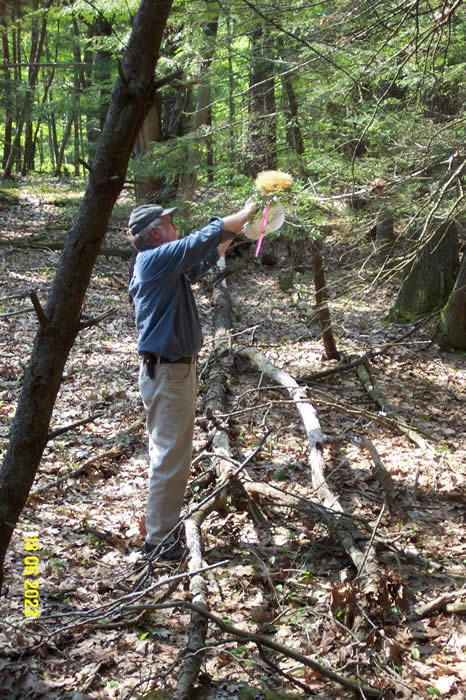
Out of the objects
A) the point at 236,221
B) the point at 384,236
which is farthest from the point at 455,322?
the point at 236,221

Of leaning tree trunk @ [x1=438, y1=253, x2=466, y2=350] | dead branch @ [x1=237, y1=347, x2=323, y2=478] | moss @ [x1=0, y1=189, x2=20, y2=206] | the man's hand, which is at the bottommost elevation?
dead branch @ [x1=237, y1=347, x2=323, y2=478]

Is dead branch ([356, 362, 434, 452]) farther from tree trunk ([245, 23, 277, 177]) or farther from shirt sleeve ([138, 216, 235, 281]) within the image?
tree trunk ([245, 23, 277, 177])

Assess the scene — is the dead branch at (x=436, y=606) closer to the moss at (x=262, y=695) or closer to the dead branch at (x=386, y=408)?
the moss at (x=262, y=695)

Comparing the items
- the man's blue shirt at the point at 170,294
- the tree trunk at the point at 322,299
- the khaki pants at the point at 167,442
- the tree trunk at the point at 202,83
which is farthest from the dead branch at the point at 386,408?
the tree trunk at the point at 202,83

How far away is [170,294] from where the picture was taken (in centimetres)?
392

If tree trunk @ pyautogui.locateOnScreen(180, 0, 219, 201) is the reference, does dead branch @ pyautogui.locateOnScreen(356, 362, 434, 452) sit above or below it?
below

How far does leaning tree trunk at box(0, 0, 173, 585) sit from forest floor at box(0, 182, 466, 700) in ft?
0.63

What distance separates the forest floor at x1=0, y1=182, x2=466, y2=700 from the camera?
115 inches

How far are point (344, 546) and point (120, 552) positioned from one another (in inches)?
61.3

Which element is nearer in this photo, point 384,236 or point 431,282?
point 431,282

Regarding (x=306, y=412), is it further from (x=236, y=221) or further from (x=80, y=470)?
(x=236, y=221)

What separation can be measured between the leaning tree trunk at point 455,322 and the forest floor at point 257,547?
7.8 inches

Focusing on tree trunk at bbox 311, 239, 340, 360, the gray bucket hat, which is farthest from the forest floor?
the gray bucket hat

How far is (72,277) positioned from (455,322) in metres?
7.04
